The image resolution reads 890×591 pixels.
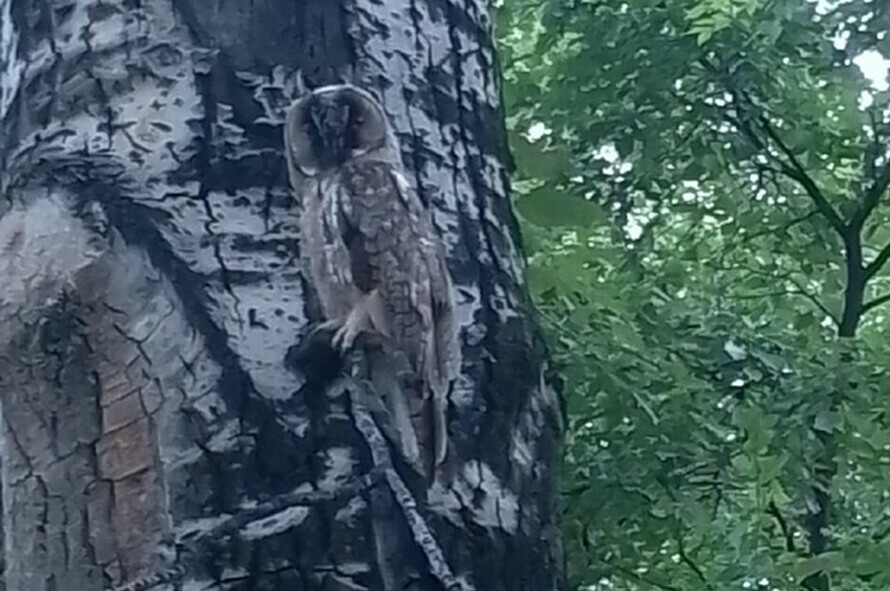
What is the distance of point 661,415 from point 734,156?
1.59 meters

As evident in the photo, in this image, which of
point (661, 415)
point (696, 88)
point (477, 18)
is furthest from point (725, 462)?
point (477, 18)

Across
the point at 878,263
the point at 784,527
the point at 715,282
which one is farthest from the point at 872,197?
the point at 784,527

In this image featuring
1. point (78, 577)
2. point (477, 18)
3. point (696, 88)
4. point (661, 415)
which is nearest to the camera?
point (78, 577)

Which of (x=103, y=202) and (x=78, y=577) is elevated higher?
(x=103, y=202)

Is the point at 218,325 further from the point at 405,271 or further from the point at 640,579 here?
the point at 640,579

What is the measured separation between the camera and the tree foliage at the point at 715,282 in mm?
3812

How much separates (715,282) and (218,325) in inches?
173

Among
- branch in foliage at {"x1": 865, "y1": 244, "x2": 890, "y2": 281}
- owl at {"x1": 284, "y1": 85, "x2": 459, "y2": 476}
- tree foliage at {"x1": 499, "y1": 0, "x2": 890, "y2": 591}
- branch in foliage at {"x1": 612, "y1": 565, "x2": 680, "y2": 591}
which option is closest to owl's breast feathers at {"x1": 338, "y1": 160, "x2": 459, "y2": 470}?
owl at {"x1": 284, "y1": 85, "x2": 459, "y2": 476}

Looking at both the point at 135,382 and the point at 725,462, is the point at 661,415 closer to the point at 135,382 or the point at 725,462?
the point at 725,462

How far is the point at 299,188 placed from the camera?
3.97ft

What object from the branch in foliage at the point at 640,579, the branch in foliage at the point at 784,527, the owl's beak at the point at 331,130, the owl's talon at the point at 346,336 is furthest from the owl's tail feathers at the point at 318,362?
the branch in foliage at the point at 784,527

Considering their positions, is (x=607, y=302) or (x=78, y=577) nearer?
(x=78, y=577)

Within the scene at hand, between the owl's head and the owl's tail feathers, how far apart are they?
0.44 feet

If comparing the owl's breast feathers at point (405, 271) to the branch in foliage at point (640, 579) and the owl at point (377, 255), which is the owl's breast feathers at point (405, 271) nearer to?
the owl at point (377, 255)
